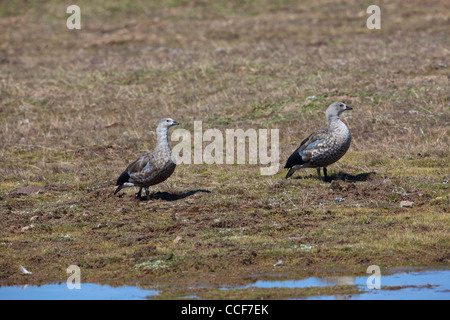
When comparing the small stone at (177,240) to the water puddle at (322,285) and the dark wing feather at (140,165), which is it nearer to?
the water puddle at (322,285)

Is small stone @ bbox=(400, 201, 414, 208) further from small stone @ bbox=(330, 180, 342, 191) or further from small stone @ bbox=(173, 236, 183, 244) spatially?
small stone @ bbox=(173, 236, 183, 244)

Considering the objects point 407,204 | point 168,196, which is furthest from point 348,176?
point 168,196

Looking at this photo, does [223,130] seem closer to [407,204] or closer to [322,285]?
[407,204]

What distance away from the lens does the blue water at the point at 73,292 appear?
35.2ft

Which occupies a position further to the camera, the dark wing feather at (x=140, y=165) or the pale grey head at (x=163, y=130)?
the pale grey head at (x=163, y=130)

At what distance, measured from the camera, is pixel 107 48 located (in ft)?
128

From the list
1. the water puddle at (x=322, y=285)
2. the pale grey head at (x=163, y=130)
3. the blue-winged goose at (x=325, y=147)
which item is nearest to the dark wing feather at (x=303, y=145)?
the blue-winged goose at (x=325, y=147)

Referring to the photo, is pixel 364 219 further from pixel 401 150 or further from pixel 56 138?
pixel 56 138

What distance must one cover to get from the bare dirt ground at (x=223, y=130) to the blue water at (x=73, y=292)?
0.35m

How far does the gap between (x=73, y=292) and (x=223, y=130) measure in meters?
12.8

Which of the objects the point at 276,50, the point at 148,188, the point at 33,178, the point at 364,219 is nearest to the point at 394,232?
the point at 364,219

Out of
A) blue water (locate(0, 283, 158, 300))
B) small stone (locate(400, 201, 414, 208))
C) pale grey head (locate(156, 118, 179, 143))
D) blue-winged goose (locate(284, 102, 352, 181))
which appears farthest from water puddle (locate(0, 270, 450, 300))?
blue-winged goose (locate(284, 102, 352, 181))

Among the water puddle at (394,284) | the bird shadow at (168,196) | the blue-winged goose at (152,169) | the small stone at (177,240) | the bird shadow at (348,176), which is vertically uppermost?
the blue-winged goose at (152,169)

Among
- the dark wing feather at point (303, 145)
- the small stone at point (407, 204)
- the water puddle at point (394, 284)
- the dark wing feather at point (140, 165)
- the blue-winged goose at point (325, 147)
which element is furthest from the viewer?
the dark wing feather at point (303, 145)
